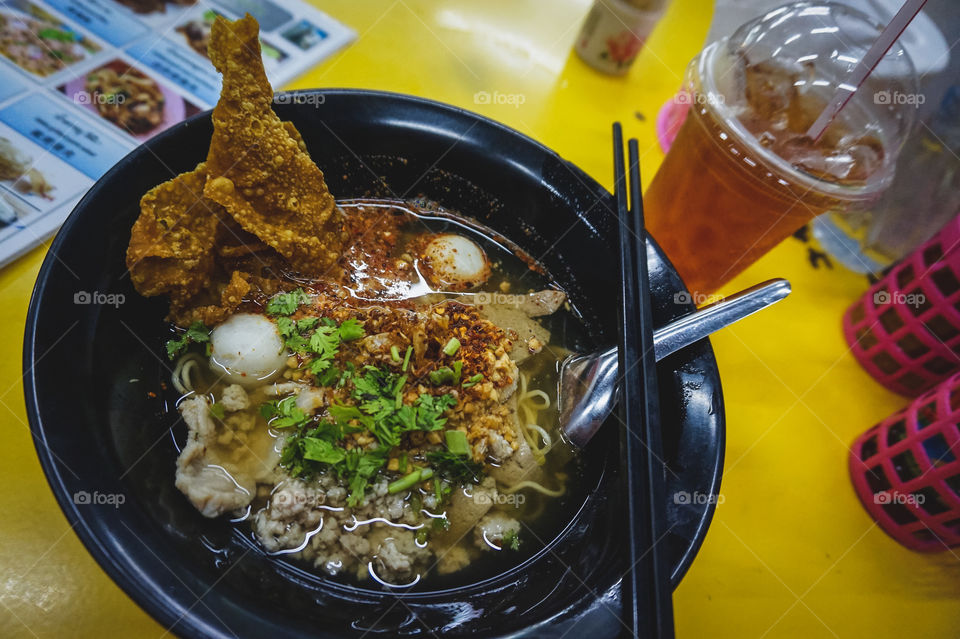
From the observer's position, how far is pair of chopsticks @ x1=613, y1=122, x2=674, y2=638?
1.09 m

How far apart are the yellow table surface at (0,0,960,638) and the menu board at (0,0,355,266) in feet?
0.51

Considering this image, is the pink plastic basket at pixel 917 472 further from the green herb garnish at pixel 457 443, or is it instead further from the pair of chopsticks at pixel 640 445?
the green herb garnish at pixel 457 443

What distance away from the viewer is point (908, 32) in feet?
6.78

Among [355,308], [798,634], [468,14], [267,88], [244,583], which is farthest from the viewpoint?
[468,14]

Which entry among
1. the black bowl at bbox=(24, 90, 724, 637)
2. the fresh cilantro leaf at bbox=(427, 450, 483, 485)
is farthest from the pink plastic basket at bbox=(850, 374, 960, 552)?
the fresh cilantro leaf at bbox=(427, 450, 483, 485)

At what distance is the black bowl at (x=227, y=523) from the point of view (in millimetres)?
1019

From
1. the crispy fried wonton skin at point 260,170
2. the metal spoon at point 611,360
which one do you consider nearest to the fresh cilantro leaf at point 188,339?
the crispy fried wonton skin at point 260,170

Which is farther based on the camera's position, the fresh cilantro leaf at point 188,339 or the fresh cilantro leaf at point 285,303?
the fresh cilantro leaf at point 285,303

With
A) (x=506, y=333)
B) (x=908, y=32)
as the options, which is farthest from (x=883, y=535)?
(x=908, y=32)

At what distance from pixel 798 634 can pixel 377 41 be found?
300 cm

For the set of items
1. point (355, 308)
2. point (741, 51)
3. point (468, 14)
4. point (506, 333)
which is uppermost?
point (741, 51)

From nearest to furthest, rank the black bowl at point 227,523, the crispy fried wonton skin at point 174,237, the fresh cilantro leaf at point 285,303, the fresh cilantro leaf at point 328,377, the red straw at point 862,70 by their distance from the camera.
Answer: the black bowl at point 227,523 < the crispy fried wonton skin at point 174,237 < the red straw at point 862,70 < the fresh cilantro leaf at point 328,377 < the fresh cilantro leaf at point 285,303

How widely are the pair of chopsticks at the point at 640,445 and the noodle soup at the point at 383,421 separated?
381 mm

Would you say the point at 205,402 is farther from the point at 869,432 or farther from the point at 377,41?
the point at 869,432
